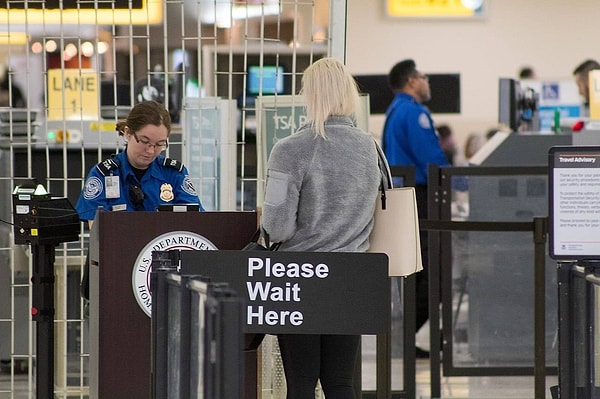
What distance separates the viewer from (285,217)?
12.0 ft

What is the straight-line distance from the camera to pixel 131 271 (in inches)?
156

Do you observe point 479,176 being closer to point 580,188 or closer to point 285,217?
point 580,188

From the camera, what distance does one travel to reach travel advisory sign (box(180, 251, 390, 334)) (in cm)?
357

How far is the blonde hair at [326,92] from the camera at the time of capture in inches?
146

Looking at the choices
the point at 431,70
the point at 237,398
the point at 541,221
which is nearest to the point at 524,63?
the point at 431,70

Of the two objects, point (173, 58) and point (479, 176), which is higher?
point (173, 58)

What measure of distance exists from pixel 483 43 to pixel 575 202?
11158 mm

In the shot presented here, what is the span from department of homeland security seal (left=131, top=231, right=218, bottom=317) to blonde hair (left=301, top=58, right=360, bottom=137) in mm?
581

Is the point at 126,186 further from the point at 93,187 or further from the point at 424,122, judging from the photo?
the point at 424,122

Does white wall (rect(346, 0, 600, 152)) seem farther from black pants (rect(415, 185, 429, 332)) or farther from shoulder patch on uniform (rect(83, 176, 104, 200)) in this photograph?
shoulder patch on uniform (rect(83, 176, 104, 200))

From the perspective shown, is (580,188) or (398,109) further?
(398,109)

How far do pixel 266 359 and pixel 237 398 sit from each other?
2.22m

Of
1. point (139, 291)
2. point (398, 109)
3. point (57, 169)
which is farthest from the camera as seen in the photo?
point (398, 109)

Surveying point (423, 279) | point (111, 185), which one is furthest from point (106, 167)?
point (423, 279)
